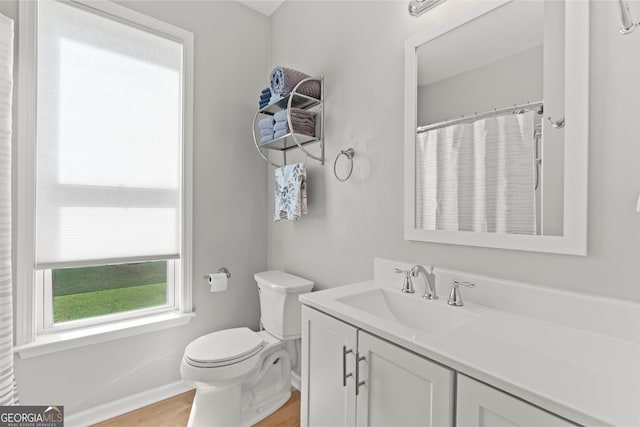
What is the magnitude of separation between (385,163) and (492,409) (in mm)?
1069

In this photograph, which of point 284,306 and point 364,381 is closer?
point 364,381

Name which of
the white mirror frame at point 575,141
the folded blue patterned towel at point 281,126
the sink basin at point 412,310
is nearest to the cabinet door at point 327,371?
the sink basin at point 412,310

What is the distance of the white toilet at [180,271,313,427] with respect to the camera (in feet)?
4.96

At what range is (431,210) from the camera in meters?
1.33

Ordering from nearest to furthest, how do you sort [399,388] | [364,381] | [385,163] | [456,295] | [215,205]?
1. [399,388]
2. [364,381]
3. [456,295]
4. [385,163]
5. [215,205]

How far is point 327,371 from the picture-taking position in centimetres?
114

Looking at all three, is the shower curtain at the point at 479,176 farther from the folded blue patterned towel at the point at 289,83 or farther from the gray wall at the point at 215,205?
the gray wall at the point at 215,205

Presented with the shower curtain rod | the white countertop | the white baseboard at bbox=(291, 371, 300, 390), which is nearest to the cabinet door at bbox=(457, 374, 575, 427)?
the white countertop

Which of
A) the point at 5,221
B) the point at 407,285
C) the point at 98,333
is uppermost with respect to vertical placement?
the point at 5,221

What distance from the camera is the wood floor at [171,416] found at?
167 cm

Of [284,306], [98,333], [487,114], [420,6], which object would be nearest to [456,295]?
[487,114]

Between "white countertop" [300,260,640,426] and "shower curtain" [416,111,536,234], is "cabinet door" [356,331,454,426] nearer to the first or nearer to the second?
"white countertop" [300,260,640,426]

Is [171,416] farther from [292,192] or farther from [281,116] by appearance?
[281,116]

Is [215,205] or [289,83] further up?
[289,83]
